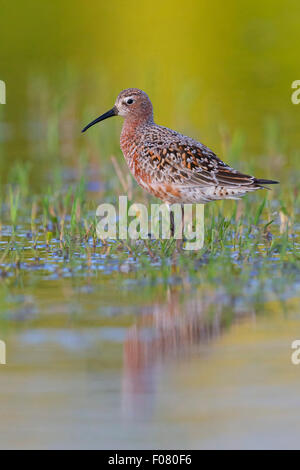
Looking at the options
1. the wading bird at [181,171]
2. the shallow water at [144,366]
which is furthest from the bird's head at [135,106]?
the shallow water at [144,366]

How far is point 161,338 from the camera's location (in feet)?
23.2

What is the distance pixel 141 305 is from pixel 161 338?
2.75ft

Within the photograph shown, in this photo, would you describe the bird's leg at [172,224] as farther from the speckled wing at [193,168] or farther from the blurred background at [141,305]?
the speckled wing at [193,168]

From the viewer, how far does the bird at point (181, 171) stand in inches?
398

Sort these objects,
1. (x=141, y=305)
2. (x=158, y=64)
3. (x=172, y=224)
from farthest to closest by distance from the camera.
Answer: (x=158, y=64) → (x=172, y=224) → (x=141, y=305)

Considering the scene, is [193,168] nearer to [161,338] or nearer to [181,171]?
[181,171]

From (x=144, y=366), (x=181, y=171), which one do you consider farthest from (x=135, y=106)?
(x=144, y=366)

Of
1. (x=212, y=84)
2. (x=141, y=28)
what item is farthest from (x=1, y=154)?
(x=141, y=28)

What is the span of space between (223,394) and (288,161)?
10.0m

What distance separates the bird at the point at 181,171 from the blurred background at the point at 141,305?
1.30 ft

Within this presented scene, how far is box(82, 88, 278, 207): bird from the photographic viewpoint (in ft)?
33.2

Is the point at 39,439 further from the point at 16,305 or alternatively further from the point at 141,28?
the point at 141,28

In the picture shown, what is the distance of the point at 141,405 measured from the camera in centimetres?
572

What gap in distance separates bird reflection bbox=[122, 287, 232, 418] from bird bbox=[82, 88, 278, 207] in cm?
213
